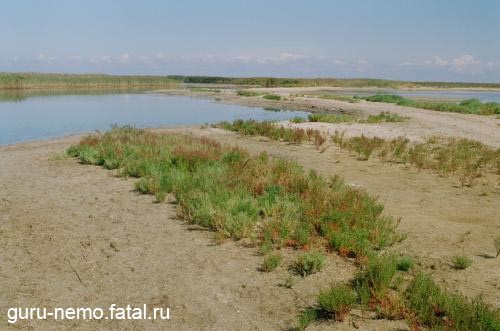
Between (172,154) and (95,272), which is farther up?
(172,154)

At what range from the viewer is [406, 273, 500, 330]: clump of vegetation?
4509 mm

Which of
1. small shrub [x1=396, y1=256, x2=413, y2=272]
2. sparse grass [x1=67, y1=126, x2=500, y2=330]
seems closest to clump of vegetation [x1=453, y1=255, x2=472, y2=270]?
small shrub [x1=396, y1=256, x2=413, y2=272]

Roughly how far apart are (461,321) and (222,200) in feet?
15.9

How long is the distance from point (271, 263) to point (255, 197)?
308cm

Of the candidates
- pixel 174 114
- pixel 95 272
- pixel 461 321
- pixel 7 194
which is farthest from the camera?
pixel 174 114

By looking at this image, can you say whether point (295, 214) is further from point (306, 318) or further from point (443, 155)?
point (443, 155)

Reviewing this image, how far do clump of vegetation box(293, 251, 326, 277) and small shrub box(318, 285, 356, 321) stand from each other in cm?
90

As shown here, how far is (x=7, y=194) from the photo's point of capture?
9.82 m

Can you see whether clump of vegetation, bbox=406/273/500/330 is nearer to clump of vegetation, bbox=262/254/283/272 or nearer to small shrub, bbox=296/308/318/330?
small shrub, bbox=296/308/318/330

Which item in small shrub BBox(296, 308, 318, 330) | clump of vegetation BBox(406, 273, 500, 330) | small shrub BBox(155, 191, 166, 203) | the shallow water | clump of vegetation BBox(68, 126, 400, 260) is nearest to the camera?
clump of vegetation BBox(406, 273, 500, 330)

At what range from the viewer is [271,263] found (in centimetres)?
614

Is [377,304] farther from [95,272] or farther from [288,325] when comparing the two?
[95,272]

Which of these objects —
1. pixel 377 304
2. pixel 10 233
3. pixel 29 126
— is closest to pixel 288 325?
pixel 377 304

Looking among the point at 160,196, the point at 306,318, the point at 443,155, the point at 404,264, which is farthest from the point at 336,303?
the point at 443,155
